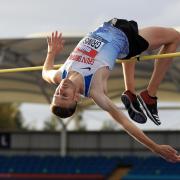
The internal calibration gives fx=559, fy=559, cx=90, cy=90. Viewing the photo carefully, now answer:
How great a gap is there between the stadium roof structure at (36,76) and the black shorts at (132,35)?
36.1 feet

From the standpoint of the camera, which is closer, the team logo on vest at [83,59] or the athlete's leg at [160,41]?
the team logo on vest at [83,59]

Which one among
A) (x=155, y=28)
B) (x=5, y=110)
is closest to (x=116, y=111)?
(x=155, y=28)

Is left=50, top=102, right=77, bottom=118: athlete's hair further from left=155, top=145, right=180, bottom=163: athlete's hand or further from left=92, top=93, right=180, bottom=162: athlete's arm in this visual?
left=155, top=145, right=180, bottom=163: athlete's hand

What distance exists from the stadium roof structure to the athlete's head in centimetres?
1182

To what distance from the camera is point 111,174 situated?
21719 millimetres

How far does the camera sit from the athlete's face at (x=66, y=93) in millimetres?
5539

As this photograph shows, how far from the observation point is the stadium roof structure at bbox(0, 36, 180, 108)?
18125 mm

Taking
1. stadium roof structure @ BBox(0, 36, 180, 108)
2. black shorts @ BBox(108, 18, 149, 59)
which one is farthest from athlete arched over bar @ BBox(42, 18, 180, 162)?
stadium roof structure @ BBox(0, 36, 180, 108)

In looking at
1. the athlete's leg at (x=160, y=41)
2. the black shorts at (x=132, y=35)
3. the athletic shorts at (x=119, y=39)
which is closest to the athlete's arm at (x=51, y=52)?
the athletic shorts at (x=119, y=39)

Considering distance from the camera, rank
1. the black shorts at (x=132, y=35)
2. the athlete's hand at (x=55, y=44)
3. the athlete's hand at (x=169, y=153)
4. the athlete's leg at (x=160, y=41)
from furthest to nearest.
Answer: the athlete's hand at (x=55, y=44) < the athlete's leg at (x=160, y=41) < the black shorts at (x=132, y=35) < the athlete's hand at (x=169, y=153)

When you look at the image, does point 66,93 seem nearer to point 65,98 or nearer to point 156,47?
point 65,98

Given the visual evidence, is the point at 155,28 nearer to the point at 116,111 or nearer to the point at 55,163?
the point at 116,111

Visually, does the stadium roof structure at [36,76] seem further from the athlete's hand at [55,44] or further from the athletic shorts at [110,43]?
the athletic shorts at [110,43]

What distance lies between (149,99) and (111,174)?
15097 mm
